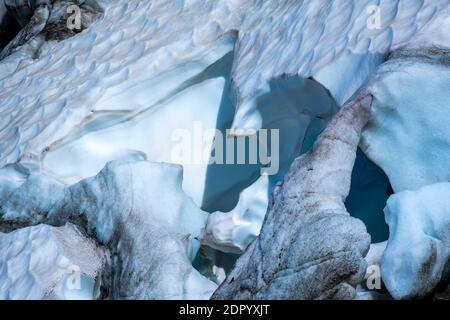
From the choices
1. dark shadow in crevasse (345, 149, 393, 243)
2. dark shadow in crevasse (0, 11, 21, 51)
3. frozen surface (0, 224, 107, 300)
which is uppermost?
dark shadow in crevasse (345, 149, 393, 243)

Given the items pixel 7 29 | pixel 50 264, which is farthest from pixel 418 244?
pixel 7 29

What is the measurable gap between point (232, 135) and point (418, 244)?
97 cm

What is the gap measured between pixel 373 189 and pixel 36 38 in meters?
2.68

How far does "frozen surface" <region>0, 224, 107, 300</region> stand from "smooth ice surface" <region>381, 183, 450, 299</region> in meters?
1.04

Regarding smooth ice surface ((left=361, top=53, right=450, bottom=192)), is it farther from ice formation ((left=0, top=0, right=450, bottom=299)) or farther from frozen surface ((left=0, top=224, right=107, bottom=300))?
frozen surface ((left=0, top=224, right=107, bottom=300))

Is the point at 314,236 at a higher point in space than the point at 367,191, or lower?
higher

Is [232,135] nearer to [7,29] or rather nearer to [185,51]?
[185,51]

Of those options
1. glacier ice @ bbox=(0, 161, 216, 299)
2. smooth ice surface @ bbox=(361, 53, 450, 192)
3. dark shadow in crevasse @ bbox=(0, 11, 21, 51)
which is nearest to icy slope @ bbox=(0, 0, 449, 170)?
smooth ice surface @ bbox=(361, 53, 450, 192)

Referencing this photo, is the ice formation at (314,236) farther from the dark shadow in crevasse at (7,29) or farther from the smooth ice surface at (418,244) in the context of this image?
the dark shadow in crevasse at (7,29)

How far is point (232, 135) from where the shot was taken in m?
2.53

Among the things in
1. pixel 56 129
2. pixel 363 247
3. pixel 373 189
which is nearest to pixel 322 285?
pixel 363 247

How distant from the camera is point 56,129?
10.0 feet

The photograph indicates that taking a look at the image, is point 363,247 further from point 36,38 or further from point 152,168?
point 36,38

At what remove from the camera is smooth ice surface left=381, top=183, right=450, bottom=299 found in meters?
1.69
